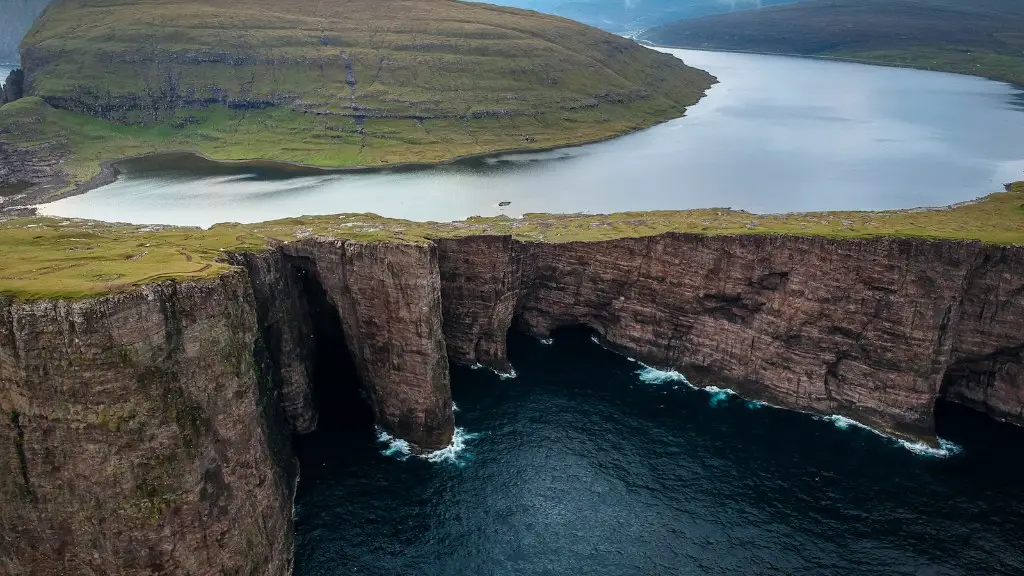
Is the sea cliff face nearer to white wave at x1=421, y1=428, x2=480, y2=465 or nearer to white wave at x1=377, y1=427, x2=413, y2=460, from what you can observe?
white wave at x1=377, y1=427, x2=413, y2=460

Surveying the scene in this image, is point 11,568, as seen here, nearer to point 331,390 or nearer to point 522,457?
point 331,390

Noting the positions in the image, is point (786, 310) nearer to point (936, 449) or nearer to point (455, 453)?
point (936, 449)

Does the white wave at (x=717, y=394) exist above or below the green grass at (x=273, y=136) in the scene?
below

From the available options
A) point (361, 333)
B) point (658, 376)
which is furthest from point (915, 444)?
point (361, 333)

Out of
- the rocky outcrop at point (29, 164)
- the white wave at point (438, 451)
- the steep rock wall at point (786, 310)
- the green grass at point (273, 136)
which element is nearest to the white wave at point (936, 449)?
the steep rock wall at point (786, 310)

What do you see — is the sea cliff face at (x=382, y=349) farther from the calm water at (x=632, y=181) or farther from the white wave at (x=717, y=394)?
the calm water at (x=632, y=181)

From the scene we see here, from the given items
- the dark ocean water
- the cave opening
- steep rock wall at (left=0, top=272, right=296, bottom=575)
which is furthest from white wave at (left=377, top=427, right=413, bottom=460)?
steep rock wall at (left=0, top=272, right=296, bottom=575)
